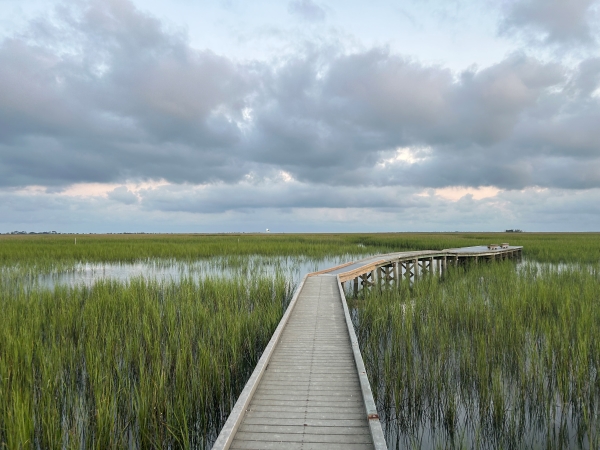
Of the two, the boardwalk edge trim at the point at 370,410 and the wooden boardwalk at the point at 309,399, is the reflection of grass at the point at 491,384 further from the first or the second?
the wooden boardwalk at the point at 309,399

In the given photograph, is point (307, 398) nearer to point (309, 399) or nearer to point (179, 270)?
point (309, 399)

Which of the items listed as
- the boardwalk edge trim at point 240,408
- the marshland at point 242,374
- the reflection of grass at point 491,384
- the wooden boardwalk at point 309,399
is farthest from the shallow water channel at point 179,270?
the boardwalk edge trim at point 240,408

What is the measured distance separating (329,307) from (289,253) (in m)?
19.6

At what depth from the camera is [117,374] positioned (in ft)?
17.8

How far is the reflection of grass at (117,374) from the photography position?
403 centimetres

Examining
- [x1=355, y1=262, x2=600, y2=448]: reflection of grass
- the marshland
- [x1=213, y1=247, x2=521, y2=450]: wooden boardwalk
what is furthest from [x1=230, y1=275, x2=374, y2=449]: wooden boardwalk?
[x1=355, y1=262, x2=600, y2=448]: reflection of grass

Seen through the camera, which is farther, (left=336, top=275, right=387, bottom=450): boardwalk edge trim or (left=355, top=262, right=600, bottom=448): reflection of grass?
(left=355, top=262, right=600, bottom=448): reflection of grass

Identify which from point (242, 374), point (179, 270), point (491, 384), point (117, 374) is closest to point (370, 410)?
point (491, 384)

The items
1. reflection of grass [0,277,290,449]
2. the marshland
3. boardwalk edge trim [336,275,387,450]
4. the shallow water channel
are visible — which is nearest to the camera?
boardwalk edge trim [336,275,387,450]

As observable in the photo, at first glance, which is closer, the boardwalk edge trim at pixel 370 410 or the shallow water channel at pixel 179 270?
the boardwalk edge trim at pixel 370 410

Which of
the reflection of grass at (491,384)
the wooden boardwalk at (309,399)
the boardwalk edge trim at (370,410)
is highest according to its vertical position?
the boardwalk edge trim at (370,410)

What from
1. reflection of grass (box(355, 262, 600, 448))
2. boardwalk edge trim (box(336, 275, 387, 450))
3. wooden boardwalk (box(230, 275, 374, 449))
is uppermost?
boardwalk edge trim (box(336, 275, 387, 450))

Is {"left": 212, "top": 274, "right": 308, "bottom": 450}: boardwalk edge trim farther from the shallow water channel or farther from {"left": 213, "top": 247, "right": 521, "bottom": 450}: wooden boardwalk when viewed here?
the shallow water channel

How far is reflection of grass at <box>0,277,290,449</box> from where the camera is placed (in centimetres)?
403
